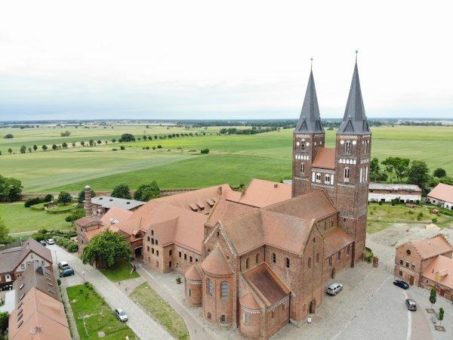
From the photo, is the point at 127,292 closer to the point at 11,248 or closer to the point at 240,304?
the point at 240,304

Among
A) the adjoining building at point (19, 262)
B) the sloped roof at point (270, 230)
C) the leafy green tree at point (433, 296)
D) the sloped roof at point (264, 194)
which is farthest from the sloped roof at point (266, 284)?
the adjoining building at point (19, 262)

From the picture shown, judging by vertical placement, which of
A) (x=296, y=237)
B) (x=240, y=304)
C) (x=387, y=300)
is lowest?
(x=387, y=300)

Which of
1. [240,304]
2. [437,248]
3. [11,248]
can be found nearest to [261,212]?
[240,304]

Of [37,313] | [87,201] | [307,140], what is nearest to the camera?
[37,313]

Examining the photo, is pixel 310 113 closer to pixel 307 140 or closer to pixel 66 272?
pixel 307 140

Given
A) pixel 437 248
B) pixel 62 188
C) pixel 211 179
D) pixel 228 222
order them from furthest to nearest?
pixel 211 179, pixel 62 188, pixel 437 248, pixel 228 222

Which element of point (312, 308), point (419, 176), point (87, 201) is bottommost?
point (312, 308)

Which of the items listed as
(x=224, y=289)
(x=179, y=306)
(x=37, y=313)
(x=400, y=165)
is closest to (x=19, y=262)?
(x=37, y=313)

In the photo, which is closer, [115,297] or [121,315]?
[121,315]
